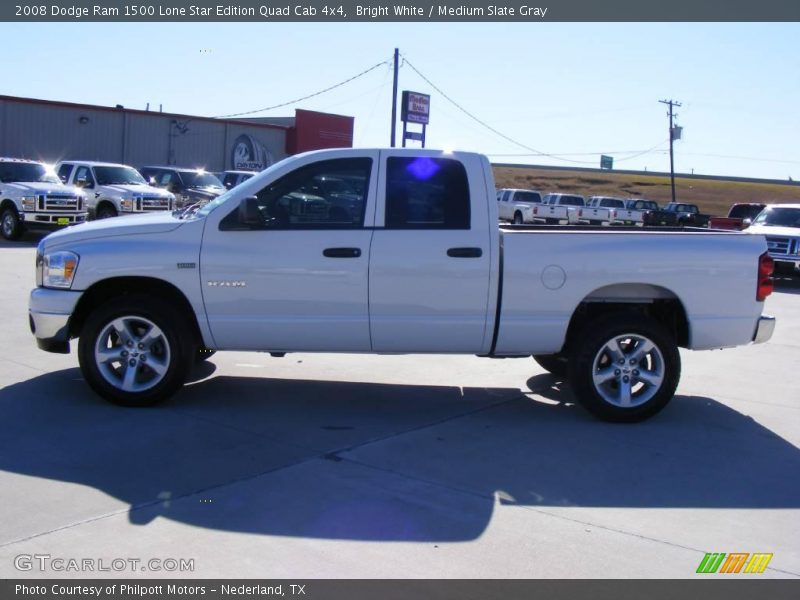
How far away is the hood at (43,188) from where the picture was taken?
20.3 metres

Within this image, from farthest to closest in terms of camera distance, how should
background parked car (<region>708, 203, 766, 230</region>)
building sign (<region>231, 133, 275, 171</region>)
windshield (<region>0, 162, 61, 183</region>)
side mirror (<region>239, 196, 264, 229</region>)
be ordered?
building sign (<region>231, 133, 275, 171</region>) → background parked car (<region>708, 203, 766, 230</region>) → windshield (<region>0, 162, 61, 183</region>) → side mirror (<region>239, 196, 264, 229</region>)

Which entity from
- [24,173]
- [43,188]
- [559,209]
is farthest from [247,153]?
[43,188]

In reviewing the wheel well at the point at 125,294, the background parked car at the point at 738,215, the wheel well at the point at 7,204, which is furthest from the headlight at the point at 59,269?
the background parked car at the point at 738,215

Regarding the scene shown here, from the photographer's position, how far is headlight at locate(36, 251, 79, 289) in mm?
6625

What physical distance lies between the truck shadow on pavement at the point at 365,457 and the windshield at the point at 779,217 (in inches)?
544

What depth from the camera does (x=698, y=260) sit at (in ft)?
22.1

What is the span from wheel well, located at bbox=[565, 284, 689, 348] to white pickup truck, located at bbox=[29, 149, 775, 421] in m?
0.03

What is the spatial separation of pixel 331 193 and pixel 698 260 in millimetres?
2849

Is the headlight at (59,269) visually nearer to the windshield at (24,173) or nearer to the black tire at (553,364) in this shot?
the black tire at (553,364)

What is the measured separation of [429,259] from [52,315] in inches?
113

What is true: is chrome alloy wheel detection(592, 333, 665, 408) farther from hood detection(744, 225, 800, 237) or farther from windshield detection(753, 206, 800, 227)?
windshield detection(753, 206, 800, 227)

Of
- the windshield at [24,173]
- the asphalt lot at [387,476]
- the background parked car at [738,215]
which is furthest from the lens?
the background parked car at [738,215]

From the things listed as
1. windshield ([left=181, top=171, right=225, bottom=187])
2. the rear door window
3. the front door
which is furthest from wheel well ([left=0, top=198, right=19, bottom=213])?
the rear door window
